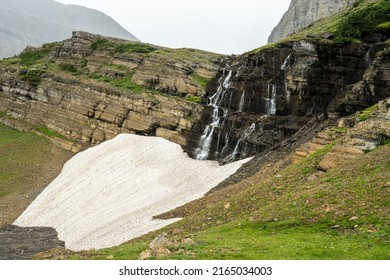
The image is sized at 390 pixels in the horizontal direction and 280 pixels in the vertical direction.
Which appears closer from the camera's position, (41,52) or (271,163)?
(271,163)

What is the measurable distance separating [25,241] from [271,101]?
3611cm

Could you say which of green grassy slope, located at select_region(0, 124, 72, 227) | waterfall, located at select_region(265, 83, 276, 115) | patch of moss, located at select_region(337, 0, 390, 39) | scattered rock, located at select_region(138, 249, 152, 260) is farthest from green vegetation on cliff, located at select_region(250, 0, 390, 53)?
scattered rock, located at select_region(138, 249, 152, 260)

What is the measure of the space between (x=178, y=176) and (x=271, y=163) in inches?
468

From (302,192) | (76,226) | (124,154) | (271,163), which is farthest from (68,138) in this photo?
(302,192)

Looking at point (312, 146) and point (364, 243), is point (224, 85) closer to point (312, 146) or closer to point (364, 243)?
point (312, 146)

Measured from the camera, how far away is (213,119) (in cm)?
6281

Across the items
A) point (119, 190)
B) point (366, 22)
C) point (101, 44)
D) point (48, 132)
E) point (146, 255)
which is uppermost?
point (366, 22)

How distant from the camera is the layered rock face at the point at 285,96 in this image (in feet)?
172

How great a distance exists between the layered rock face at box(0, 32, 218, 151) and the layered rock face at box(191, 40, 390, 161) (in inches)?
240

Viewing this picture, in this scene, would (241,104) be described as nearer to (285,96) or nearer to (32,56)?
(285,96)

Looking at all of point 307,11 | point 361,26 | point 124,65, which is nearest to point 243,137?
point 361,26

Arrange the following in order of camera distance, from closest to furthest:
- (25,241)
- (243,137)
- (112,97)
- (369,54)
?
(25,241), (369,54), (243,137), (112,97)

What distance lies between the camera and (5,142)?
68750 millimetres

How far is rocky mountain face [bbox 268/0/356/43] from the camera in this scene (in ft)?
416
